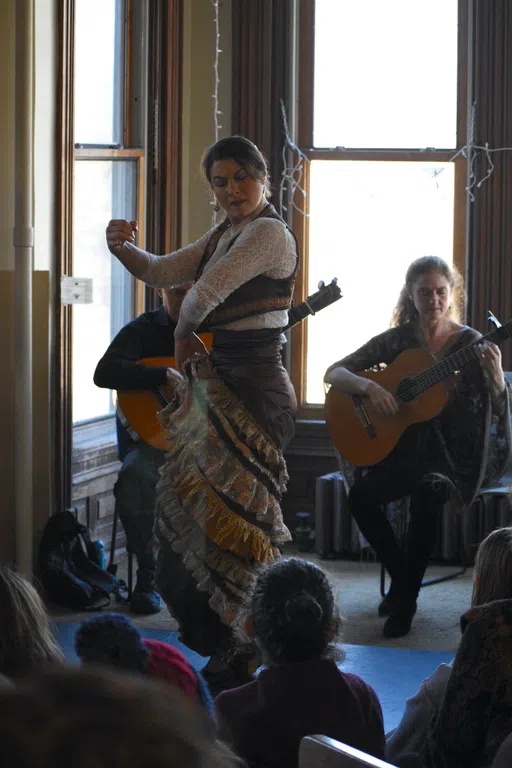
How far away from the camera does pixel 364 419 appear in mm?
3787

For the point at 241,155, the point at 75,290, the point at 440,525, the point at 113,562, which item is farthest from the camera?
the point at 440,525

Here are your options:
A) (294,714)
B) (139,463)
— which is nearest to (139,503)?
(139,463)

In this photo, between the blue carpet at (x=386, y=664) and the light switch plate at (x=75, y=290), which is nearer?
the blue carpet at (x=386, y=664)

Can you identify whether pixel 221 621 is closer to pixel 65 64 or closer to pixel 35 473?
pixel 35 473

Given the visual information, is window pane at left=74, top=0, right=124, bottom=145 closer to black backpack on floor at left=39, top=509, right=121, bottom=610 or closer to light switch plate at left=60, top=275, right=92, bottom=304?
light switch plate at left=60, top=275, right=92, bottom=304

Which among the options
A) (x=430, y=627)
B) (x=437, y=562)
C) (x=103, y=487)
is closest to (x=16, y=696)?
(x=430, y=627)

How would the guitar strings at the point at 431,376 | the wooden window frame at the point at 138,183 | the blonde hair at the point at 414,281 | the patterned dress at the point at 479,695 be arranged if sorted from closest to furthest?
the patterned dress at the point at 479,695 < the guitar strings at the point at 431,376 < the blonde hair at the point at 414,281 < the wooden window frame at the point at 138,183

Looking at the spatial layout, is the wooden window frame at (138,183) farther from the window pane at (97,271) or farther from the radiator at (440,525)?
Result: the radiator at (440,525)

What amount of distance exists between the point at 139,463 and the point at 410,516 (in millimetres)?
960

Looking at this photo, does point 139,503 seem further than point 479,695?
Yes

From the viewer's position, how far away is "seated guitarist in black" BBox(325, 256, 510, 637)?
368 centimetres

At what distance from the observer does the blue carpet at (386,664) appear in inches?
114

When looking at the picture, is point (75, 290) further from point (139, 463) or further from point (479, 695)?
point (479, 695)

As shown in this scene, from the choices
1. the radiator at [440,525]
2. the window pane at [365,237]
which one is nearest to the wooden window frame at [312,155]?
the window pane at [365,237]
